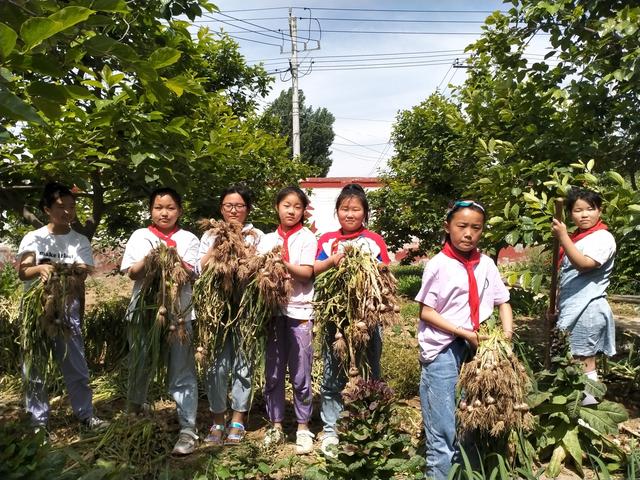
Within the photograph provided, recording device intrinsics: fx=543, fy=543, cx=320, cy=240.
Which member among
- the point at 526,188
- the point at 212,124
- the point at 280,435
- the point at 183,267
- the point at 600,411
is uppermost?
the point at 212,124

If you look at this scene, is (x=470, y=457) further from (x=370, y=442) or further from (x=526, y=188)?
(x=526, y=188)

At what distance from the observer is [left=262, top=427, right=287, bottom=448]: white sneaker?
3.30 meters

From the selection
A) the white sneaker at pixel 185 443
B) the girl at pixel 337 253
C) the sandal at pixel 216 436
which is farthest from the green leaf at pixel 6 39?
the sandal at pixel 216 436

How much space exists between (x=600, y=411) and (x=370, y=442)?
1481mm

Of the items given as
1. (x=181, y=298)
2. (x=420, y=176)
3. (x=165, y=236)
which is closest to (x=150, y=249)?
(x=165, y=236)

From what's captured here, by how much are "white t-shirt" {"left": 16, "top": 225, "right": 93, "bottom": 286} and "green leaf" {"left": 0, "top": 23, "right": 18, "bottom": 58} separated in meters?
2.17

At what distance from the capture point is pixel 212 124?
4961 millimetres

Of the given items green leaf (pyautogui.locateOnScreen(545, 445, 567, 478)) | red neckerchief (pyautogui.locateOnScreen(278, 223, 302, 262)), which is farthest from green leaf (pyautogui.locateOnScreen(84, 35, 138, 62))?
green leaf (pyautogui.locateOnScreen(545, 445, 567, 478))

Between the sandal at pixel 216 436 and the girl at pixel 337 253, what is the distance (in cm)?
65

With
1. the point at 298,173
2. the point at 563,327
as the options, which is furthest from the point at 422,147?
the point at 563,327

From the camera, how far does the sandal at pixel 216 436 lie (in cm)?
333

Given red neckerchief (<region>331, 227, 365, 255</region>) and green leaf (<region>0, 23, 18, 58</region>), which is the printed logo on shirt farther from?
green leaf (<region>0, 23, 18, 58</region>)

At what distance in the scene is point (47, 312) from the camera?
326 centimetres

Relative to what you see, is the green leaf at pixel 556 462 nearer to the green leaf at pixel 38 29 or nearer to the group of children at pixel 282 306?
the group of children at pixel 282 306
